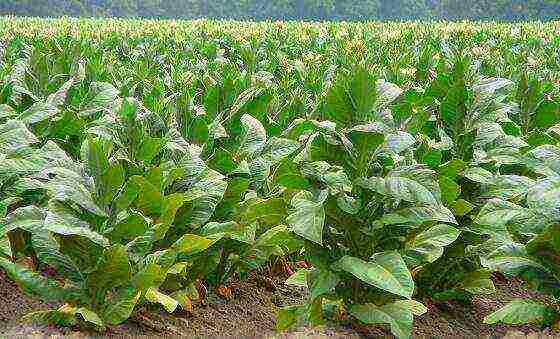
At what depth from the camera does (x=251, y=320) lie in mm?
4129

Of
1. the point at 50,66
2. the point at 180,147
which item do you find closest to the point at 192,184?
the point at 180,147

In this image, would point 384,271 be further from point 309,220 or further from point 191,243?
point 191,243

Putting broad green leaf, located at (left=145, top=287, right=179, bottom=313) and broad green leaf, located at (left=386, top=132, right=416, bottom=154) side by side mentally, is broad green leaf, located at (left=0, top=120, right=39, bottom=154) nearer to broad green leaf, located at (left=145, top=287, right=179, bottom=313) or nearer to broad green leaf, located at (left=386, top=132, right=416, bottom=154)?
broad green leaf, located at (left=145, top=287, right=179, bottom=313)

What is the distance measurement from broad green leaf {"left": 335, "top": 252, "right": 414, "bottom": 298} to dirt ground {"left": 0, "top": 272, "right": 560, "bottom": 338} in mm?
436

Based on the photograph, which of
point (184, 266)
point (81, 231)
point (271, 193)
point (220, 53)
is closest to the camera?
point (81, 231)

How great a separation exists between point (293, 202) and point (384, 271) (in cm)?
50

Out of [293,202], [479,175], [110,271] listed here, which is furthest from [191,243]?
[479,175]

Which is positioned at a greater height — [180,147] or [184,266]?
[180,147]

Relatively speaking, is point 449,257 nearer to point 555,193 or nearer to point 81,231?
point 555,193

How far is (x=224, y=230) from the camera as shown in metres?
4.09

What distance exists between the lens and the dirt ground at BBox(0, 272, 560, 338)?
3883mm

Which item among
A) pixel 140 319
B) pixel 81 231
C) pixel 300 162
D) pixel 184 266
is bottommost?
pixel 140 319

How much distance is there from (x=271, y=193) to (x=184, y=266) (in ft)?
3.00

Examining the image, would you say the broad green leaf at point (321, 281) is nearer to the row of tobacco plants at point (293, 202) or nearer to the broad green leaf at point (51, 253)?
the row of tobacco plants at point (293, 202)
